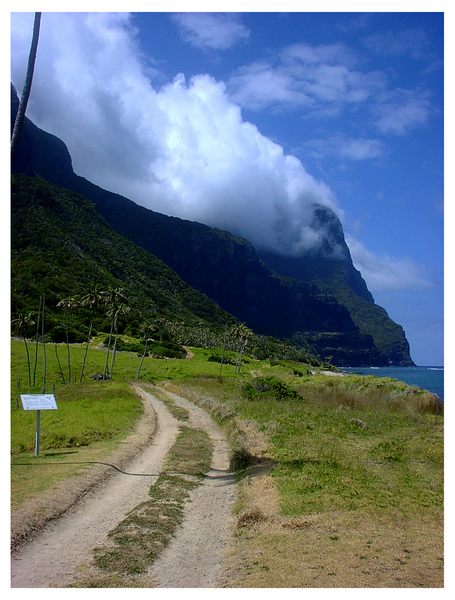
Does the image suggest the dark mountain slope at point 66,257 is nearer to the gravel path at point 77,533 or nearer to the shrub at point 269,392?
the shrub at point 269,392

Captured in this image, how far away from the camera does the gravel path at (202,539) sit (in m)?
9.20

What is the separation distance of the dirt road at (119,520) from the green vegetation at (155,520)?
24 cm

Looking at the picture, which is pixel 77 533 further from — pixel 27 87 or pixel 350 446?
pixel 350 446

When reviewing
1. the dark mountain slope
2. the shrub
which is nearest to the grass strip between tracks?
the shrub

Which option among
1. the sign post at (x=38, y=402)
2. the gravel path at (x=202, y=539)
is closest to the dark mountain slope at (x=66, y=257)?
the sign post at (x=38, y=402)

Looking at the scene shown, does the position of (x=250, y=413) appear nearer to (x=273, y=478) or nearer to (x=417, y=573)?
(x=273, y=478)

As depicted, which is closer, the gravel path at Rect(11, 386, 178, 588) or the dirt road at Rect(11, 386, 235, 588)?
the gravel path at Rect(11, 386, 178, 588)

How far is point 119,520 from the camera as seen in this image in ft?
40.8

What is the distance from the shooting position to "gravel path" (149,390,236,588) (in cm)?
920

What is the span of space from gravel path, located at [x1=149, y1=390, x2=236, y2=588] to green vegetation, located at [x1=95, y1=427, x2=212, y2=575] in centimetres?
23

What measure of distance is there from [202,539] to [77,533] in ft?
8.45

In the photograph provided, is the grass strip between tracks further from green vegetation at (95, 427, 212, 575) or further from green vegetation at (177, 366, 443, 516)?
green vegetation at (177, 366, 443, 516)

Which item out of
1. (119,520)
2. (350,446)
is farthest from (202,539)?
(350,446)
